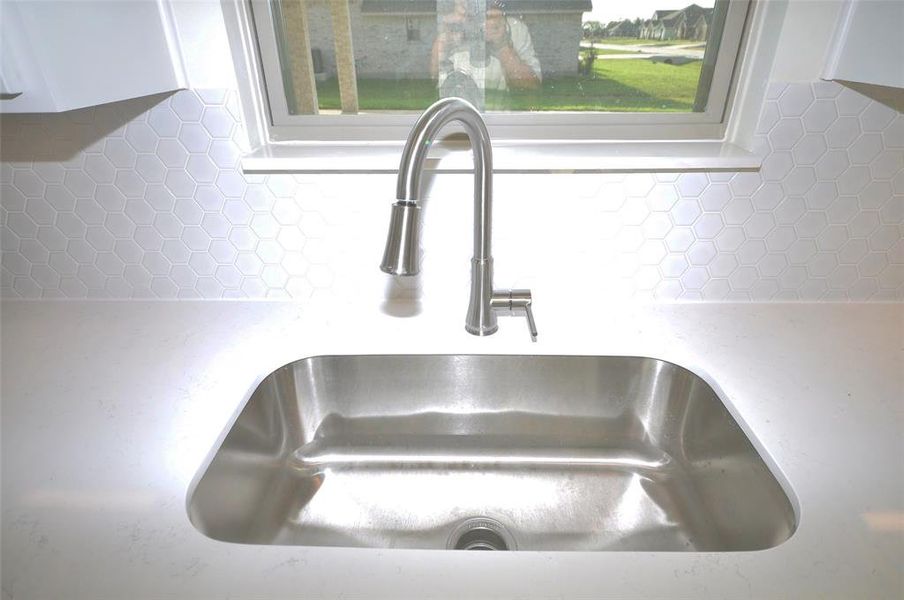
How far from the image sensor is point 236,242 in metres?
0.96

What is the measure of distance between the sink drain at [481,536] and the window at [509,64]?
2.27 ft

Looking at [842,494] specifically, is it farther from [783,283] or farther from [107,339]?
[107,339]

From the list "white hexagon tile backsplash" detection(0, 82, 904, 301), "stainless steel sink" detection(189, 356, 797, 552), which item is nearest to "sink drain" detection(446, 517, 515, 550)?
"stainless steel sink" detection(189, 356, 797, 552)

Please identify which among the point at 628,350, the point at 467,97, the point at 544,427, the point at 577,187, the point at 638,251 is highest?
the point at 467,97

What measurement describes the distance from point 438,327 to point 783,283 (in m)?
0.67

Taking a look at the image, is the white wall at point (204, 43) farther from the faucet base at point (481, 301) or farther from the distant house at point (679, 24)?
the distant house at point (679, 24)

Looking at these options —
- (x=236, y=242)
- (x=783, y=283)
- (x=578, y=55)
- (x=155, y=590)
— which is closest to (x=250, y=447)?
(x=155, y=590)

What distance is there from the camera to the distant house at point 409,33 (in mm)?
871

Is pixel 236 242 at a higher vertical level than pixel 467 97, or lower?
lower

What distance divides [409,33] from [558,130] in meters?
0.32

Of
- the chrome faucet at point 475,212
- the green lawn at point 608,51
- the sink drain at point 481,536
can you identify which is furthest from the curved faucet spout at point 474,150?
the sink drain at point 481,536

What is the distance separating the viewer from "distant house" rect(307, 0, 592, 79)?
0.87 meters

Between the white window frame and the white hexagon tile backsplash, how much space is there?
1.2 inches

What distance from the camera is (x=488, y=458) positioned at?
90cm
